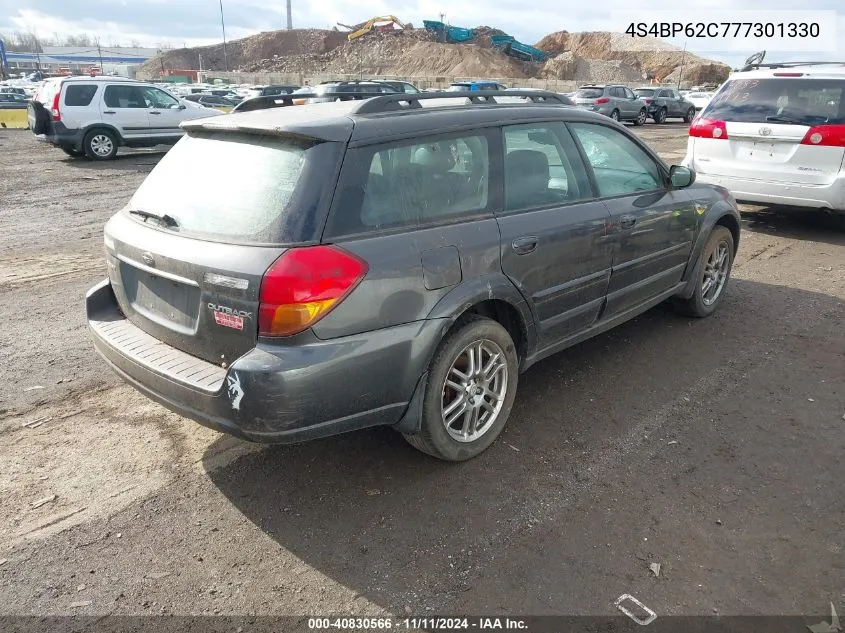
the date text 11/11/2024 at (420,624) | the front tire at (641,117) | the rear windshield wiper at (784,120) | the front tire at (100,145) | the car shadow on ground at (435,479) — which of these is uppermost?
the rear windshield wiper at (784,120)

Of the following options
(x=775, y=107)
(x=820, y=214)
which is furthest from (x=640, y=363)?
(x=820, y=214)

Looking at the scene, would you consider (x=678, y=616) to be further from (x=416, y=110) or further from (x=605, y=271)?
(x=416, y=110)

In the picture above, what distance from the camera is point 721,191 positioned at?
5320 millimetres

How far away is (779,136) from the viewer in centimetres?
736

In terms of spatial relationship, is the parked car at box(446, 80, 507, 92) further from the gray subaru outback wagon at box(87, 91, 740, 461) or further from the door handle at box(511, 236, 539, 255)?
the door handle at box(511, 236, 539, 255)

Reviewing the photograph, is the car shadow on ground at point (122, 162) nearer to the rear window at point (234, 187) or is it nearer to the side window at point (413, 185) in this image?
the rear window at point (234, 187)

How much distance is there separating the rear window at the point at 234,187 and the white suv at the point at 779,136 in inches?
254

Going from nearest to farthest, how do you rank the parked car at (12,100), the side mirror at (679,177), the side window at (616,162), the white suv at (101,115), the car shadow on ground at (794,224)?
the side window at (616,162) → the side mirror at (679,177) → the car shadow on ground at (794,224) → the white suv at (101,115) → the parked car at (12,100)

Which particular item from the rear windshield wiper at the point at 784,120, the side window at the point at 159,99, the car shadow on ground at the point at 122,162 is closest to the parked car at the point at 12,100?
the car shadow on ground at the point at 122,162

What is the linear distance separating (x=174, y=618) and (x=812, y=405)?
362 cm

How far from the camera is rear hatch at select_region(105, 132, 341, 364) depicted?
8.83ft

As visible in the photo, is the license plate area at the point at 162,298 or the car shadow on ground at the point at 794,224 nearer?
the license plate area at the point at 162,298

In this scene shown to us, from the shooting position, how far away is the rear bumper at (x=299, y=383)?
2.62 meters

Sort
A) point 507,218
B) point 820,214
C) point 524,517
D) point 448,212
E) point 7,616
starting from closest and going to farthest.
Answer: point 7,616, point 524,517, point 448,212, point 507,218, point 820,214
